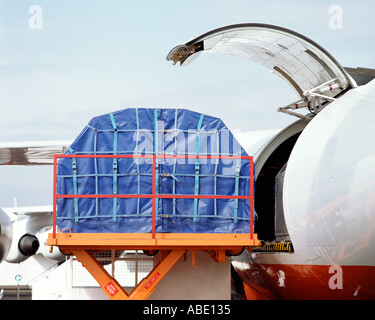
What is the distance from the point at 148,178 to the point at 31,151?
392 inches

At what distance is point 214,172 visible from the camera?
881 centimetres

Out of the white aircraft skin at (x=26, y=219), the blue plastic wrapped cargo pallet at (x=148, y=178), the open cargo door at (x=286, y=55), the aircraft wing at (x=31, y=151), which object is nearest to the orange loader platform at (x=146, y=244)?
the blue plastic wrapped cargo pallet at (x=148, y=178)

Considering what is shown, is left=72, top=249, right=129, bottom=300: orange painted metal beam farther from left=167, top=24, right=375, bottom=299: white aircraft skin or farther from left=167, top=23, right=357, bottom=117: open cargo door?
left=167, top=23, right=357, bottom=117: open cargo door

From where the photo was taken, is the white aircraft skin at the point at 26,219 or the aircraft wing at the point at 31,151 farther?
the aircraft wing at the point at 31,151

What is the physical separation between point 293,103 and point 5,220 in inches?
309

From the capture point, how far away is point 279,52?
10578 millimetres

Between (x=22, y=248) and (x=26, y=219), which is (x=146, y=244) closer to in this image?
(x=22, y=248)

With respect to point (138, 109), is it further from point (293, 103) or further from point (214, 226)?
point (293, 103)

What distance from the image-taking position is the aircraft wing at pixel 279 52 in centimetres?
938

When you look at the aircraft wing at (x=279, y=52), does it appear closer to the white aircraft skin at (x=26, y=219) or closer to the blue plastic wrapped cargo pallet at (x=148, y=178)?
the blue plastic wrapped cargo pallet at (x=148, y=178)

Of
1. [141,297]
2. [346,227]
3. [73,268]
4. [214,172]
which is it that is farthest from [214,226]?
[73,268]

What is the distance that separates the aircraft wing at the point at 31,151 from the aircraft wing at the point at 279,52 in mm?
7724

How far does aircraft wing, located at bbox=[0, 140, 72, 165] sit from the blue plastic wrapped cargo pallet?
8423 millimetres

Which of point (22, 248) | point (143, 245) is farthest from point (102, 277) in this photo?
point (22, 248)
